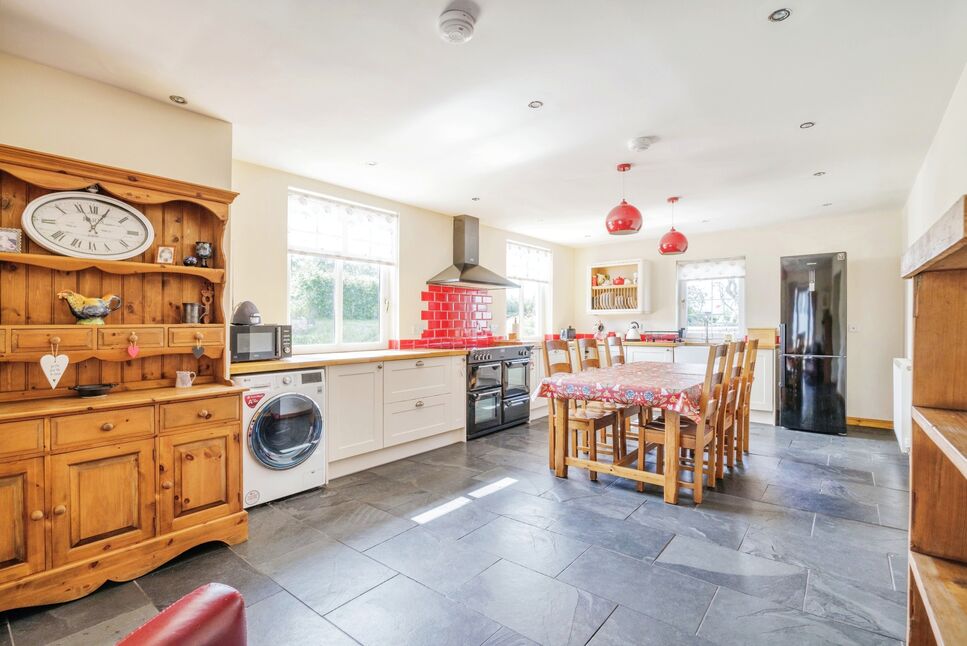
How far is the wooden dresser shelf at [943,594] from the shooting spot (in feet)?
2.44

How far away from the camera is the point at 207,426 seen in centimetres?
242

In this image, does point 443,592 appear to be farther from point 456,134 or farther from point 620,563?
point 456,134

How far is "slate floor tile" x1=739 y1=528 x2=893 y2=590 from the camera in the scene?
2125 millimetres

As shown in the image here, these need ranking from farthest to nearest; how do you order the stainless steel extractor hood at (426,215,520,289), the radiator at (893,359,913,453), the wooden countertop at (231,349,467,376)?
the stainless steel extractor hood at (426,215,520,289)
the radiator at (893,359,913,453)
the wooden countertop at (231,349,467,376)

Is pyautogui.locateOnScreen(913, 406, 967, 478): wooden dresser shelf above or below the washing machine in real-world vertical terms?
above

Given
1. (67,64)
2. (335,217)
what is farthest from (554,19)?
(335,217)

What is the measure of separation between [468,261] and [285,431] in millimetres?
2816

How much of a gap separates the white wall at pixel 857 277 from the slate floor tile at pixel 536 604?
5.11 metres

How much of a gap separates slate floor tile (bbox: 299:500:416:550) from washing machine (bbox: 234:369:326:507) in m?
0.35

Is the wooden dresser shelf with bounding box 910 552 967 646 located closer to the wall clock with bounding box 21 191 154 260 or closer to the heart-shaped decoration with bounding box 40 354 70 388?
the heart-shaped decoration with bounding box 40 354 70 388

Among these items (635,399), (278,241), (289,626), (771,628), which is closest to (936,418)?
(771,628)

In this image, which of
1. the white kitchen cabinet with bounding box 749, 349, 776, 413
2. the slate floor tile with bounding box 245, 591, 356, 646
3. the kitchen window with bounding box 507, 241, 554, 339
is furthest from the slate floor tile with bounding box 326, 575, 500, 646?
the white kitchen cabinet with bounding box 749, 349, 776, 413

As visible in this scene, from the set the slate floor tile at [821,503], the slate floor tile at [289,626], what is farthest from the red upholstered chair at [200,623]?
the slate floor tile at [821,503]

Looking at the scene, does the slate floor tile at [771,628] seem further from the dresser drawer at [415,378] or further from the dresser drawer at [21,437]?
the dresser drawer at [21,437]
